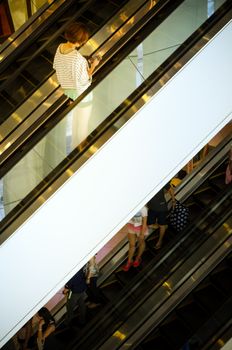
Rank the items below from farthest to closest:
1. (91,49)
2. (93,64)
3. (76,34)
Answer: (91,49)
(93,64)
(76,34)

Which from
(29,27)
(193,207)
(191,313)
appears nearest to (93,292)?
(191,313)

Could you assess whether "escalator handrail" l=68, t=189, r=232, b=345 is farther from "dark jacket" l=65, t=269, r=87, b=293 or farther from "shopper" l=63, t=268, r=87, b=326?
"dark jacket" l=65, t=269, r=87, b=293

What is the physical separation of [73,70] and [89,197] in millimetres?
1334

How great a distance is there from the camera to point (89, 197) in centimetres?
477

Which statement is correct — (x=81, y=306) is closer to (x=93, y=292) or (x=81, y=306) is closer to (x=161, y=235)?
(x=93, y=292)

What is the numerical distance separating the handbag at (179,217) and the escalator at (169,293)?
0.14 meters

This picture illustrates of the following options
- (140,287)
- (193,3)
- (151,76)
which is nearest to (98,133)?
(151,76)

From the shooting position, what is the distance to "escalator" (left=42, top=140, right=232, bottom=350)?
6707 millimetres

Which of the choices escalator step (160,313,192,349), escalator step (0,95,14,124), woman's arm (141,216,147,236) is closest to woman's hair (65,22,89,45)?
escalator step (0,95,14,124)

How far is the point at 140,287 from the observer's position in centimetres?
687

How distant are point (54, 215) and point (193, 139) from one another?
139 cm

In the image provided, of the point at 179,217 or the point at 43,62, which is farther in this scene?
the point at 179,217

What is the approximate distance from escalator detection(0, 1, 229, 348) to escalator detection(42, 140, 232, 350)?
197 centimetres

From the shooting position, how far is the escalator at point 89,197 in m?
4.67
